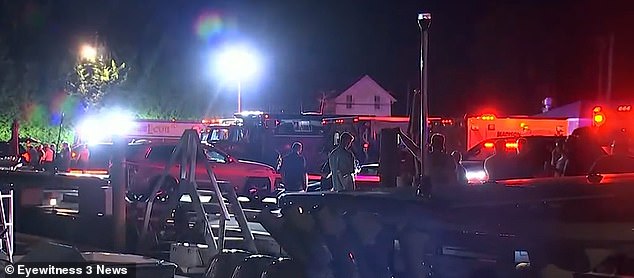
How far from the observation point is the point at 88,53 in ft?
161

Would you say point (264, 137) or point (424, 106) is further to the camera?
point (264, 137)

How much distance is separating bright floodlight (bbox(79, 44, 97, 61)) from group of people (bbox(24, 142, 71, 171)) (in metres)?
17.6

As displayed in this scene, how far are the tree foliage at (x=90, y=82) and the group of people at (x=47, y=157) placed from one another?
15588 mm

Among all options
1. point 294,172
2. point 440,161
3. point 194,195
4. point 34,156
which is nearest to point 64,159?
point 34,156

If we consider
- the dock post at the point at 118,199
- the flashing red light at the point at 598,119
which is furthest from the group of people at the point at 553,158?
the flashing red light at the point at 598,119

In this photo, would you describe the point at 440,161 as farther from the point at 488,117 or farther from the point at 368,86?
the point at 368,86

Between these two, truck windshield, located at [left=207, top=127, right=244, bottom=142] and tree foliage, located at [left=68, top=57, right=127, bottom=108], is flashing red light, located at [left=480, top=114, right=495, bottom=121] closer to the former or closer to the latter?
truck windshield, located at [left=207, top=127, right=244, bottom=142]

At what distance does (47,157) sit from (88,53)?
65.6ft

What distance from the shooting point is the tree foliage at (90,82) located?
46969mm

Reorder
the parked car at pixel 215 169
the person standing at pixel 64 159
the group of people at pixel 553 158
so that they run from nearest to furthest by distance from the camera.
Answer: the group of people at pixel 553 158 → the parked car at pixel 215 169 → the person standing at pixel 64 159

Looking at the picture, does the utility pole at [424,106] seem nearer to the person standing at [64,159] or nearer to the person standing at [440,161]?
the person standing at [440,161]

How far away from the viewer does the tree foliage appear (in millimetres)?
46969

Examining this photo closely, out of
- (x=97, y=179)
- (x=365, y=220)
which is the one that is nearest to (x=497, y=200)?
(x=365, y=220)

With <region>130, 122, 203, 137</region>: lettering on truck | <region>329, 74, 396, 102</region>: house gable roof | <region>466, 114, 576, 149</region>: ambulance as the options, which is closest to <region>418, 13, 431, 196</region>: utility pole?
<region>466, 114, 576, 149</region>: ambulance
